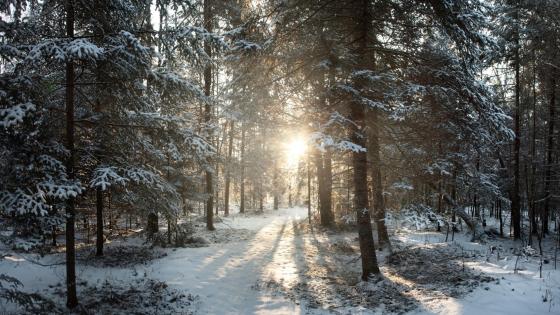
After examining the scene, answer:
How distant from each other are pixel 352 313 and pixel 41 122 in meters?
7.71

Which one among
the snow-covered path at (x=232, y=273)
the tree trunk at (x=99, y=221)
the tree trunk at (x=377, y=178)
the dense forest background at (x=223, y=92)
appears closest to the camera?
the dense forest background at (x=223, y=92)

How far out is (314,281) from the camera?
33.5ft

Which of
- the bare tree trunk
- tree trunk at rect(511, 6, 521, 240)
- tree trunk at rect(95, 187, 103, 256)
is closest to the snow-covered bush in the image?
the bare tree trunk

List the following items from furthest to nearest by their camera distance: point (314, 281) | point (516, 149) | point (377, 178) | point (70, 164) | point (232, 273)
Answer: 1. point (516, 149)
2. point (377, 178)
3. point (232, 273)
4. point (314, 281)
5. point (70, 164)

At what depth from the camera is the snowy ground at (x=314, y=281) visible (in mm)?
7316

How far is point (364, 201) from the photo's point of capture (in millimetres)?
9297

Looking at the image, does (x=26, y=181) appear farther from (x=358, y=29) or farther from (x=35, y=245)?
(x=358, y=29)

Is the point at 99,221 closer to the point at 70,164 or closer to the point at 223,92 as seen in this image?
the point at 70,164

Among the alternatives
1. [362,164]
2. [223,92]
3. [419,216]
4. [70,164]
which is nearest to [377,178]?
[362,164]

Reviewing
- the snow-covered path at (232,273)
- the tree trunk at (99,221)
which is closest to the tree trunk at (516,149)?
the snow-covered path at (232,273)

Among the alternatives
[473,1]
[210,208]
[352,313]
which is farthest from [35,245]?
[210,208]

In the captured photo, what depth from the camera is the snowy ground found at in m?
7.32

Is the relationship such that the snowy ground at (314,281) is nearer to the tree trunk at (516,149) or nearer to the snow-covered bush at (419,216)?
the snow-covered bush at (419,216)

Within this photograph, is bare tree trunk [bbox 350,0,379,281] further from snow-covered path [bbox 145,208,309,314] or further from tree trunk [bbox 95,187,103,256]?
tree trunk [bbox 95,187,103,256]
